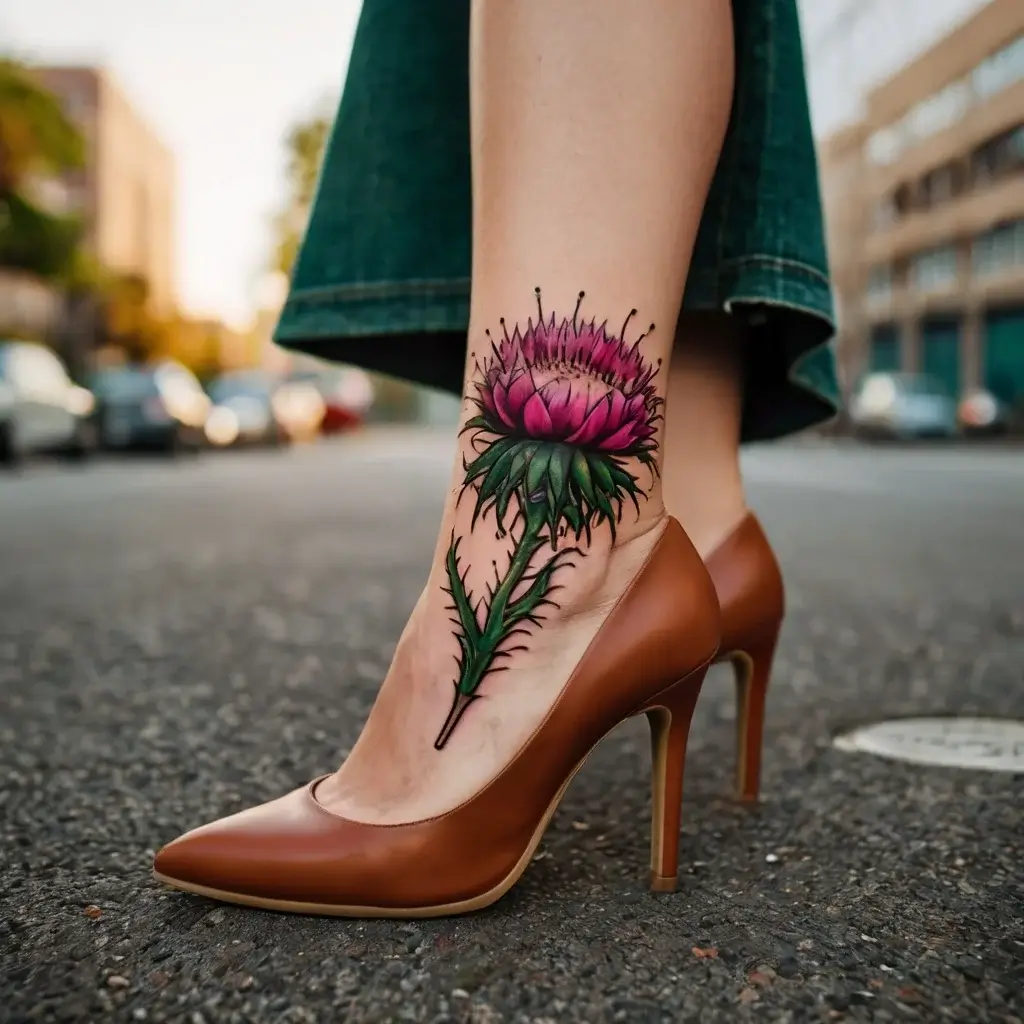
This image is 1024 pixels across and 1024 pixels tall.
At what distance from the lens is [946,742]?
63.6 inches

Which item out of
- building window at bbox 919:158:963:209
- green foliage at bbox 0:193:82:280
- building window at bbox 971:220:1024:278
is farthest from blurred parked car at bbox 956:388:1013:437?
green foliage at bbox 0:193:82:280

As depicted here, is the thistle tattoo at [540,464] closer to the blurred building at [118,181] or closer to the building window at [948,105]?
the building window at [948,105]

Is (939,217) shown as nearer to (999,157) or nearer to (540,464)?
(999,157)

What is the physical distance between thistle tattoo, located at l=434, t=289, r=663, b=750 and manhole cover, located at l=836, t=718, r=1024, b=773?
2.18ft

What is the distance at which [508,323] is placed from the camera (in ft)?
3.61

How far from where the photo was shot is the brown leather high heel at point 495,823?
1000 mm

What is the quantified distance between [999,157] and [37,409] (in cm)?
2089

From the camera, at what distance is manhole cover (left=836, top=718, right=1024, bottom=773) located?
4.95 ft

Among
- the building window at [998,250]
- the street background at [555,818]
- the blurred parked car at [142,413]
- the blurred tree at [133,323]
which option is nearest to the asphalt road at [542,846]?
the street background at [555,818]

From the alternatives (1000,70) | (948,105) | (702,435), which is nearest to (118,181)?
(948,105)

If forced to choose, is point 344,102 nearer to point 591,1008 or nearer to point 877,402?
point 591,1008

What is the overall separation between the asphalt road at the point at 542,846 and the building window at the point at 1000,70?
2036 cm

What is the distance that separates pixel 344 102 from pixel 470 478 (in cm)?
58

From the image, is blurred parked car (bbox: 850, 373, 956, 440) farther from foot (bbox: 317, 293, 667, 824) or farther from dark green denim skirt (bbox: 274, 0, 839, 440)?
foot (bbox: 317, 293, 667, 824)
